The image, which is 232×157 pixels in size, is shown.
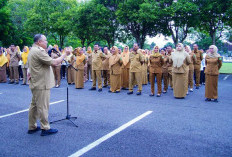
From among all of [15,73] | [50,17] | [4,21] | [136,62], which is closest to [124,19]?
[15,73]

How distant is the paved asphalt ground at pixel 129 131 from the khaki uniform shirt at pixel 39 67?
1152mm

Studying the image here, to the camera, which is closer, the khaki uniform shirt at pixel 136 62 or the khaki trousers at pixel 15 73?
the khaki uniform shirt at pixel 136 62

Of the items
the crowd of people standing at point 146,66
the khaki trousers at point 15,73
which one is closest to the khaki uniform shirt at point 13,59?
the crowd of people standing at point 146,66

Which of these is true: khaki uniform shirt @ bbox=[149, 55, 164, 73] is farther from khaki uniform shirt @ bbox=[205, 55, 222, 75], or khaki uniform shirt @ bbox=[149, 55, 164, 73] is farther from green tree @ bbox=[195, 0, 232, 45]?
green tree @ bbox=[195, 0, 232, 45]

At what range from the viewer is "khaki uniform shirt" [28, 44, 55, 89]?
15.9 feet

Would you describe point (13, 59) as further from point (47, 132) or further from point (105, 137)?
point (105, 137)

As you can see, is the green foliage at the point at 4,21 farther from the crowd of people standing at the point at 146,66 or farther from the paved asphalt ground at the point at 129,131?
the paved asphalt ground at the point at 129,131

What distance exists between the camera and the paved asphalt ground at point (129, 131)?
14.3 feet

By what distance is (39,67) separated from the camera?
496cm

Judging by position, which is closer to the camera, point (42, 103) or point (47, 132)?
point (42, 103)

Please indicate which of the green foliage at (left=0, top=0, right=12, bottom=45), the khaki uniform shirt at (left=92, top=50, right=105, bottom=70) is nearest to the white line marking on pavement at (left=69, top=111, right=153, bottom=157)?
the khaki uniform shirt at (left=92, top=50, right=105, bottom=70)

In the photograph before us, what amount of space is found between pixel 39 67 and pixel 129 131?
7.99 feet

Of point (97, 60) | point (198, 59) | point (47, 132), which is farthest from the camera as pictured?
point (198, 59)

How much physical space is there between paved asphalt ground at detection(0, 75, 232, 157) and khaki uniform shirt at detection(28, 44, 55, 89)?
45.4 inches
